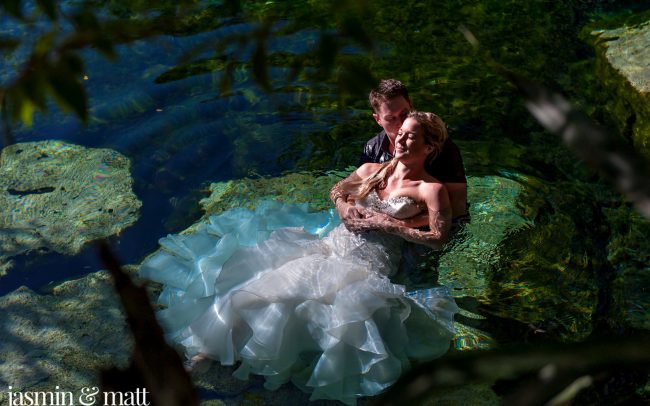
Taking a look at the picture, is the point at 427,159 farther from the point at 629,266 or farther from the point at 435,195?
the point at 629,266

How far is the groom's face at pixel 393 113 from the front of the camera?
4.60m

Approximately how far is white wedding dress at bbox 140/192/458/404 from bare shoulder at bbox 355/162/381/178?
211 millimetres

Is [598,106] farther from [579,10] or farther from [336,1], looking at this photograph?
[336,1]

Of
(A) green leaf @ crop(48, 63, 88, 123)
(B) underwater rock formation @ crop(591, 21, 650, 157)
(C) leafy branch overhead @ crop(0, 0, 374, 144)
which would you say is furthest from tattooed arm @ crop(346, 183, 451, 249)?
(A) green leaf @ crop(48, 63, 88, 123)

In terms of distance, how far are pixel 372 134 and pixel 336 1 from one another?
15.5ft

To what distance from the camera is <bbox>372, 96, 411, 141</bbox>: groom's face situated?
4.60 m

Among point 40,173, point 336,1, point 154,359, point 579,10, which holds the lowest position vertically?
point 40,173

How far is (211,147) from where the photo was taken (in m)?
6.45

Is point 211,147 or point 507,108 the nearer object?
point 211,147

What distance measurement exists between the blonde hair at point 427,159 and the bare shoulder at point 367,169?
37mm

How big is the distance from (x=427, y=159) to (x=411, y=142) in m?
0.30

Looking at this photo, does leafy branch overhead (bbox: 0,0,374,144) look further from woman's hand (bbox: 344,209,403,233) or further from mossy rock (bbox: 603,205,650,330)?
mossy rock (bbox: 603,205,650,330)

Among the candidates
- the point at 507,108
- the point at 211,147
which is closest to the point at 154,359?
the point at 211,147

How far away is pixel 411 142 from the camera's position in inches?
169
